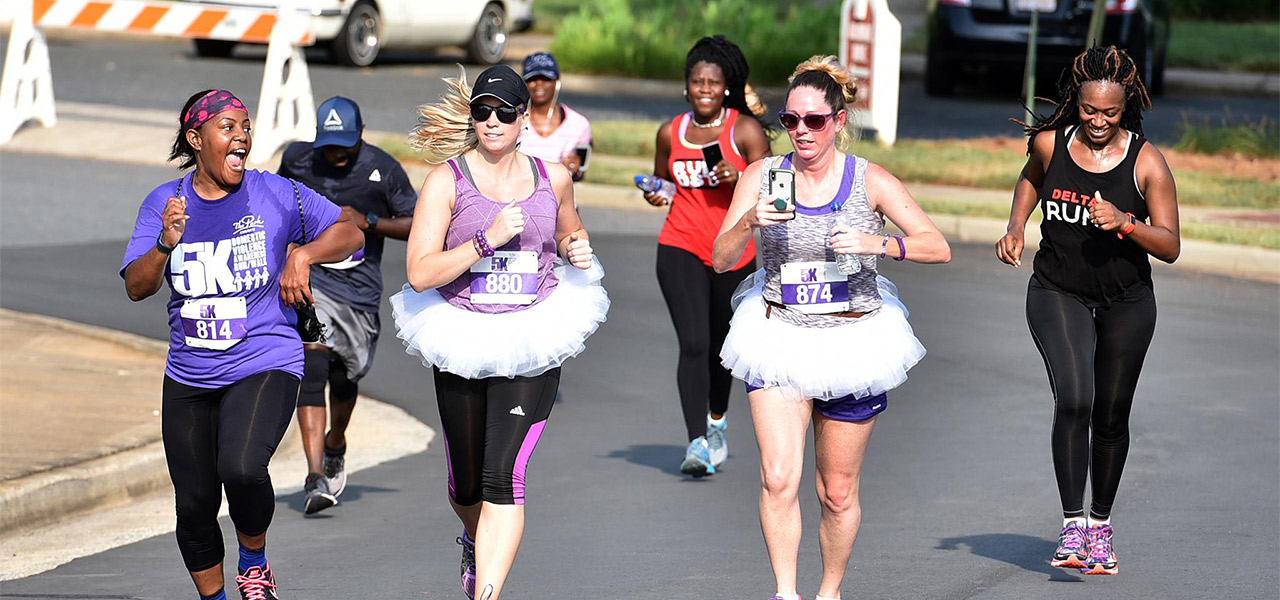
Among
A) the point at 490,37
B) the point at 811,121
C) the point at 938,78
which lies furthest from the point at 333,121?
the point at 490,37

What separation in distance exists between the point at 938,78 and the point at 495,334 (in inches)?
755

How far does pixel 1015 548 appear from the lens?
291 inches

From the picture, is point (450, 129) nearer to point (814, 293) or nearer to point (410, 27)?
point (814, 293)

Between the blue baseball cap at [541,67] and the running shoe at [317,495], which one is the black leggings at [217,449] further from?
the blue baseball cap at [541,67]

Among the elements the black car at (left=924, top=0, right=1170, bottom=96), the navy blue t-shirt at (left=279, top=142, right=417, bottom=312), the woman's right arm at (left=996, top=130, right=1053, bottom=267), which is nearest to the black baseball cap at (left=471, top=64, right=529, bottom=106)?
the woman's right arm at (left=996, top=130, right=1053, bottom=267)

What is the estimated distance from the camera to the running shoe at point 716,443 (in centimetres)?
894

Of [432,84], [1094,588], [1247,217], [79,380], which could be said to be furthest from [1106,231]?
[432,84]

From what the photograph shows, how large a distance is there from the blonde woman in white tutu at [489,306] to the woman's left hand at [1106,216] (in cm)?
184

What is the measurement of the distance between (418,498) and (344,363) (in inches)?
28.1

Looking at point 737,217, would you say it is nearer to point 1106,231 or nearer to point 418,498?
point 1106,231

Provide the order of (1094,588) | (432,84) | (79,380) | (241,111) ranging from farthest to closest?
(432,84) < (79,380) < (1094,588) < (241,111)

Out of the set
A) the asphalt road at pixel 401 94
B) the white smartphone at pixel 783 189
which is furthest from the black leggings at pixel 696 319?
the asphalt road at pixel 401 94

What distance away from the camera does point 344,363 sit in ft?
27.8

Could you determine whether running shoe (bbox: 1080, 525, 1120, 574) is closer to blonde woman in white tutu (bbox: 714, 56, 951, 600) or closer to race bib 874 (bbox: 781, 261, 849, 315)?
blonde woman in white tutu (bbox: 714, 56, 951, 600)
